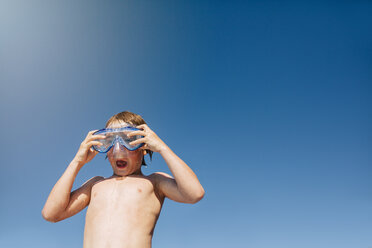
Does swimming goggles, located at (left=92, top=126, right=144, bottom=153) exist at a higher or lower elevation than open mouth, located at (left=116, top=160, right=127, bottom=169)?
higher

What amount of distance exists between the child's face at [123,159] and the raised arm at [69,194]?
0.19 metres

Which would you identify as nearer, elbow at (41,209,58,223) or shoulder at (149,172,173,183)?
elbow at (41,209,58,223)

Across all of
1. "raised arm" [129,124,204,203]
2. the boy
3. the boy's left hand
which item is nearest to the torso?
the boy

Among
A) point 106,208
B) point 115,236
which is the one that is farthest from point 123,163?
point 115,236

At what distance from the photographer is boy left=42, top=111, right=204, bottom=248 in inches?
122

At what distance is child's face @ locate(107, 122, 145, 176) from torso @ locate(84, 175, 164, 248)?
86 mm

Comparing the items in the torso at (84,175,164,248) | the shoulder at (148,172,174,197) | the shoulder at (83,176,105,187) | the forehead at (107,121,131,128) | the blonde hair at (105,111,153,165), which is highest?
the blonde hair at (105,111,153,165)

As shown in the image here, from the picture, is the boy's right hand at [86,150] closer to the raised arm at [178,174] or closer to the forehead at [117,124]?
the forehead at [117,124]

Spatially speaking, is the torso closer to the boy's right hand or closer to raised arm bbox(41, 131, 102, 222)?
raised arm bbox(41, 131, 102, 222)

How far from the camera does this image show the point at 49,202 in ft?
10.6

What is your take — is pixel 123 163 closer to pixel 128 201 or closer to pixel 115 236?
pixel 128 201

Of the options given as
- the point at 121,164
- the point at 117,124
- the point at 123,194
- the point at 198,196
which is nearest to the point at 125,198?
the point at 123,194

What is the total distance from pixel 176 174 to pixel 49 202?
1296 millimetres

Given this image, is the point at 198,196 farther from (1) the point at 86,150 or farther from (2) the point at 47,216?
(2) the point at 47,216
